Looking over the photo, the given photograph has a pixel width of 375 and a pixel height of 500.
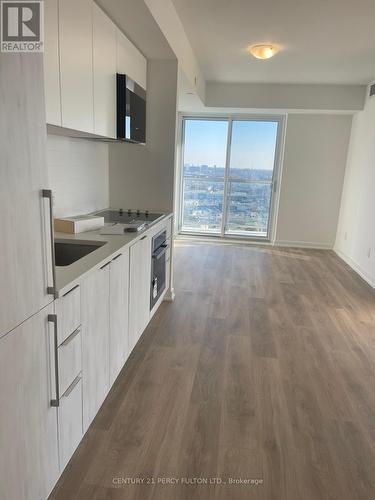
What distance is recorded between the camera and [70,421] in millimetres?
1635

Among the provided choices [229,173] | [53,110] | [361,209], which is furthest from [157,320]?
[229,173]

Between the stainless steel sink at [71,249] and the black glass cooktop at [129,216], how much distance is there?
0.79 meters

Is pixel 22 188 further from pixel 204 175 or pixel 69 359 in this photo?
pixel 204 175

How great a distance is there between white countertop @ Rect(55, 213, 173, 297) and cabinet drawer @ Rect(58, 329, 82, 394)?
24cm

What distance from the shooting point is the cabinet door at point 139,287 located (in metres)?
2.49

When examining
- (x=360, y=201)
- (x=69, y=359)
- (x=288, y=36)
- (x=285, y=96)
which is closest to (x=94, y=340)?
(x=69, y=359)

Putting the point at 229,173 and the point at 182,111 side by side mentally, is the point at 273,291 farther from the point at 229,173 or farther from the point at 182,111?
the point at 182,111

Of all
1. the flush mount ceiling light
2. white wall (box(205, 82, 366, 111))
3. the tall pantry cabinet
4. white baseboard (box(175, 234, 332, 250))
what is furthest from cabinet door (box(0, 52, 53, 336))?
white baseboard (box(175, 234, 332, 250))

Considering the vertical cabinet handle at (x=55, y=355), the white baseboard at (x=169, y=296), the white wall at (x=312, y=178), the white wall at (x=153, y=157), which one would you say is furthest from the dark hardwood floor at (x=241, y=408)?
the white wall at (x=312, y=178)

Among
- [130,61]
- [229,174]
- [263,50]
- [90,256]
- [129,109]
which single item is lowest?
[90,256]

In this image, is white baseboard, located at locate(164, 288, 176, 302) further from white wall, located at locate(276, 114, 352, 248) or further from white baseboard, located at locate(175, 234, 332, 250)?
white wall, located at locate(276, 114, 352, 248)

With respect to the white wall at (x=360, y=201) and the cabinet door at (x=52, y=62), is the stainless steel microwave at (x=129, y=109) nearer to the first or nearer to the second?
the cabinet door at (x=52, y=62)

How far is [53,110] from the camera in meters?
1.82

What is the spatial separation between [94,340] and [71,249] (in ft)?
2.20
